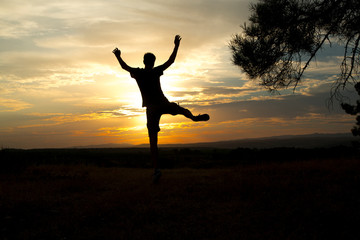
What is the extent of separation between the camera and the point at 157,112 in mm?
6320

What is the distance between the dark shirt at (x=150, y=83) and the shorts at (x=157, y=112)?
11cm

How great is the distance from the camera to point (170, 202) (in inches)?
183

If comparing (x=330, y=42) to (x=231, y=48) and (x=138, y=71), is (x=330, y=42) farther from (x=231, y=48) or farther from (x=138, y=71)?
(x=138, y=71)

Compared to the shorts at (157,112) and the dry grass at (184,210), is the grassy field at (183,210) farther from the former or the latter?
the shorts at (157,112)

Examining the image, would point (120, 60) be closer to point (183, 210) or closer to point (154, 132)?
point (154, 132)

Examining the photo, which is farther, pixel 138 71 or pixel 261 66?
pixel 261 66

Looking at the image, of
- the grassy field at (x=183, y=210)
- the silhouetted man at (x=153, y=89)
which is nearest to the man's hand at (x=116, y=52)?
the silhouetted man at (x=153, y=89)

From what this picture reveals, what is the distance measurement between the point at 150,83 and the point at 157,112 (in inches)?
25.9

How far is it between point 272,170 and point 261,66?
305 centimetres

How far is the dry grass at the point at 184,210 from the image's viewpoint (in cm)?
333

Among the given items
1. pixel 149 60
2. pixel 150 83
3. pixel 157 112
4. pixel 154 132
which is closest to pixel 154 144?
pixel 154 132

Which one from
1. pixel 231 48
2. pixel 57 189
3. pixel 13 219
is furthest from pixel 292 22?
Result: pixel 13 219

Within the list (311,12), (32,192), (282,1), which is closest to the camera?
(32,192)

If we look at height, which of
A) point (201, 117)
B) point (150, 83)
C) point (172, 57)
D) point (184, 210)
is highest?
point (172, 57)
